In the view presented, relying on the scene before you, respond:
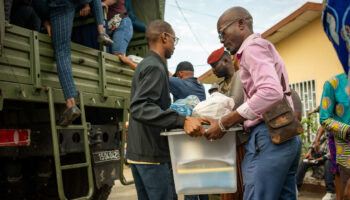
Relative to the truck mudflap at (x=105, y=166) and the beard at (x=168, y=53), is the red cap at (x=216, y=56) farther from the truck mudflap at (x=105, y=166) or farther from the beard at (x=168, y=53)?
the truck mudflap at (x=105, y=166)

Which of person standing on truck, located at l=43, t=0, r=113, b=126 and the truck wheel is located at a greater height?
person standing on truck, located at l=43, t=0, r=113, b=126

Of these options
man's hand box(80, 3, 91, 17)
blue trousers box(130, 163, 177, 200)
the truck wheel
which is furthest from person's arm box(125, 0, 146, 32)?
blue trousers box(130, 163, 177, 200)

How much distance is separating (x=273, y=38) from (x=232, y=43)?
12.2 metres

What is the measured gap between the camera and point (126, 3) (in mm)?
6070

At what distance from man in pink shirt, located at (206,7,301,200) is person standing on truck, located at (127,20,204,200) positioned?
0.32m

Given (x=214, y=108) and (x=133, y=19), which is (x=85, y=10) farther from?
(x=214, y=108)

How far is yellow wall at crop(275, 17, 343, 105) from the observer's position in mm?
12000

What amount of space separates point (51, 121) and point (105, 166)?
1.03 meters

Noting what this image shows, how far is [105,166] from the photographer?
4609 millimetres

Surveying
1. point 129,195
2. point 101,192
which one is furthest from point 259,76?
point 129,195

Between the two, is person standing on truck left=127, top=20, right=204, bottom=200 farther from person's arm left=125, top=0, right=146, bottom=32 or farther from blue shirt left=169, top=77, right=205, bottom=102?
person's arm left=125, top=0, right=146, bottom=32

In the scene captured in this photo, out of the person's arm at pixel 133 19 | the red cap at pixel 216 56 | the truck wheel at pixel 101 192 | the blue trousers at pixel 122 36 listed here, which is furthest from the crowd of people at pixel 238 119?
the person's arm at pixel 133 19

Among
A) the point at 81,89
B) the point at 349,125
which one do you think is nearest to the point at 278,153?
the point at 349,125

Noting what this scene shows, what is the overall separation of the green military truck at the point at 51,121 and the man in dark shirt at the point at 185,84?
2.39ft
